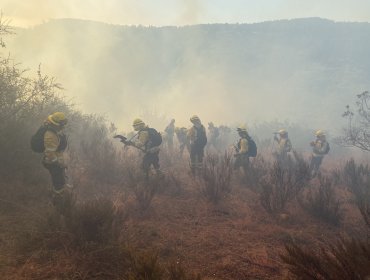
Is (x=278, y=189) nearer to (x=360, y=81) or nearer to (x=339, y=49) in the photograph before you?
(x=360, y=81)

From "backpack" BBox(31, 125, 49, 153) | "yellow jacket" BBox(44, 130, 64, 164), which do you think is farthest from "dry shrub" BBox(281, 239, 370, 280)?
"backpack" BBox(31, 125, 49, 153)

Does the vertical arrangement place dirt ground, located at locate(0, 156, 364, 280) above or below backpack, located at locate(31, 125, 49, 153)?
below

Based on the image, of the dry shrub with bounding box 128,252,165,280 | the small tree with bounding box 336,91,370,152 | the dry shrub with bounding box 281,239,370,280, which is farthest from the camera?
the small tree with bounding box 336,91,370,152

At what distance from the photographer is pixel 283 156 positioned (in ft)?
44.4

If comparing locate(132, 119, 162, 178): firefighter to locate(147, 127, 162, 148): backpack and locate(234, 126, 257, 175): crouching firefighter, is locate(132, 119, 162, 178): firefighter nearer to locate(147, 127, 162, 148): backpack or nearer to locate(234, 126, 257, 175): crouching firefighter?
locate(147, 127, 162, 148): backpack

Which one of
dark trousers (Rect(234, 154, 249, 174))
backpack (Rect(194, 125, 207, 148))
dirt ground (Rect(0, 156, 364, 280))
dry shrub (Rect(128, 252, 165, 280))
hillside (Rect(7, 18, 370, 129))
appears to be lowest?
dirt ground (Rect(0, 156, 364, 280))

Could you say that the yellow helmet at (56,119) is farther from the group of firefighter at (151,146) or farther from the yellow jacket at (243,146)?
the yellow jacket at (243,146)

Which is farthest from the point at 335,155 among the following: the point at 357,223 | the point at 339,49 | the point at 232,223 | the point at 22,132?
the point at 339,49

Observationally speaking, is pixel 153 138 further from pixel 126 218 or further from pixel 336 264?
pixel 336 264

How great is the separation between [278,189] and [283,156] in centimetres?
578

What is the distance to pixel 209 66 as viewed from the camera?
47906 millimetres

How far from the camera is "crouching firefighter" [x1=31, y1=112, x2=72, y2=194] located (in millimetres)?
6477

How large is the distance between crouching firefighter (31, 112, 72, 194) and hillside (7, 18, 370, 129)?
26638mm

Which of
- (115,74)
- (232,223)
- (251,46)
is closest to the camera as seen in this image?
(232,223)
